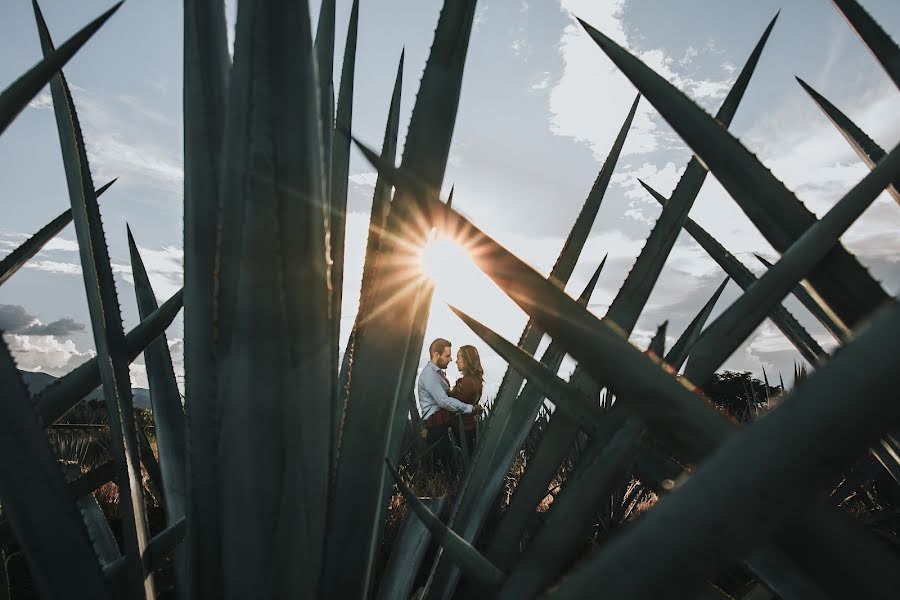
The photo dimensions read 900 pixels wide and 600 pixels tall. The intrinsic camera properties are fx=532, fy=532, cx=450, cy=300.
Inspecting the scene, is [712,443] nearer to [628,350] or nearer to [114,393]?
[628,350]

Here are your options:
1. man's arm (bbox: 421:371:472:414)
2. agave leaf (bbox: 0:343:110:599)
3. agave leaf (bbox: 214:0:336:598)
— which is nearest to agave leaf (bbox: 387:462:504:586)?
agave leaf (bbox: 214:0:336:598)

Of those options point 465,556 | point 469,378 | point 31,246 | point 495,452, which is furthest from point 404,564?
point 469,378

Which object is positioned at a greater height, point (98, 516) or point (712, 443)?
point (98, 516)

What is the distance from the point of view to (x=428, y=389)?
3475 mm

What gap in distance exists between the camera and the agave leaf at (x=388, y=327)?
0.96 feet

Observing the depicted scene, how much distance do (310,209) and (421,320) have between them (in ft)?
0.69

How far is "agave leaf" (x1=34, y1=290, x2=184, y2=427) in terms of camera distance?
0.43 meters

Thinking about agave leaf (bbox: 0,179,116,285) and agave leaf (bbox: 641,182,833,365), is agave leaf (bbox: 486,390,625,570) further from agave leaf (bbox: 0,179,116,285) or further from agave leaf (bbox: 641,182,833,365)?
agave leaf (bbox: 0,179,116,285)

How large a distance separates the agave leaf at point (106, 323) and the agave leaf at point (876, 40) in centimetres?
53

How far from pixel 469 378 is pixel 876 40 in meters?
3.72

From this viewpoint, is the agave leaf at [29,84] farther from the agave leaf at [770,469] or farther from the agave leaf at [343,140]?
the agave leaf at [770,469]

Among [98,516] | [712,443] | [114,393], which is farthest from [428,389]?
[712,443]

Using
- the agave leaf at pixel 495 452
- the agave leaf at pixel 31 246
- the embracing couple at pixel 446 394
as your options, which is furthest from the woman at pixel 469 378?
the agave leaf at pixel 31 246

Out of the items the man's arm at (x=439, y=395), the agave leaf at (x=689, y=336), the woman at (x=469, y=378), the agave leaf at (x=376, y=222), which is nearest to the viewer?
the agave leaf at (x=376, y=222)
